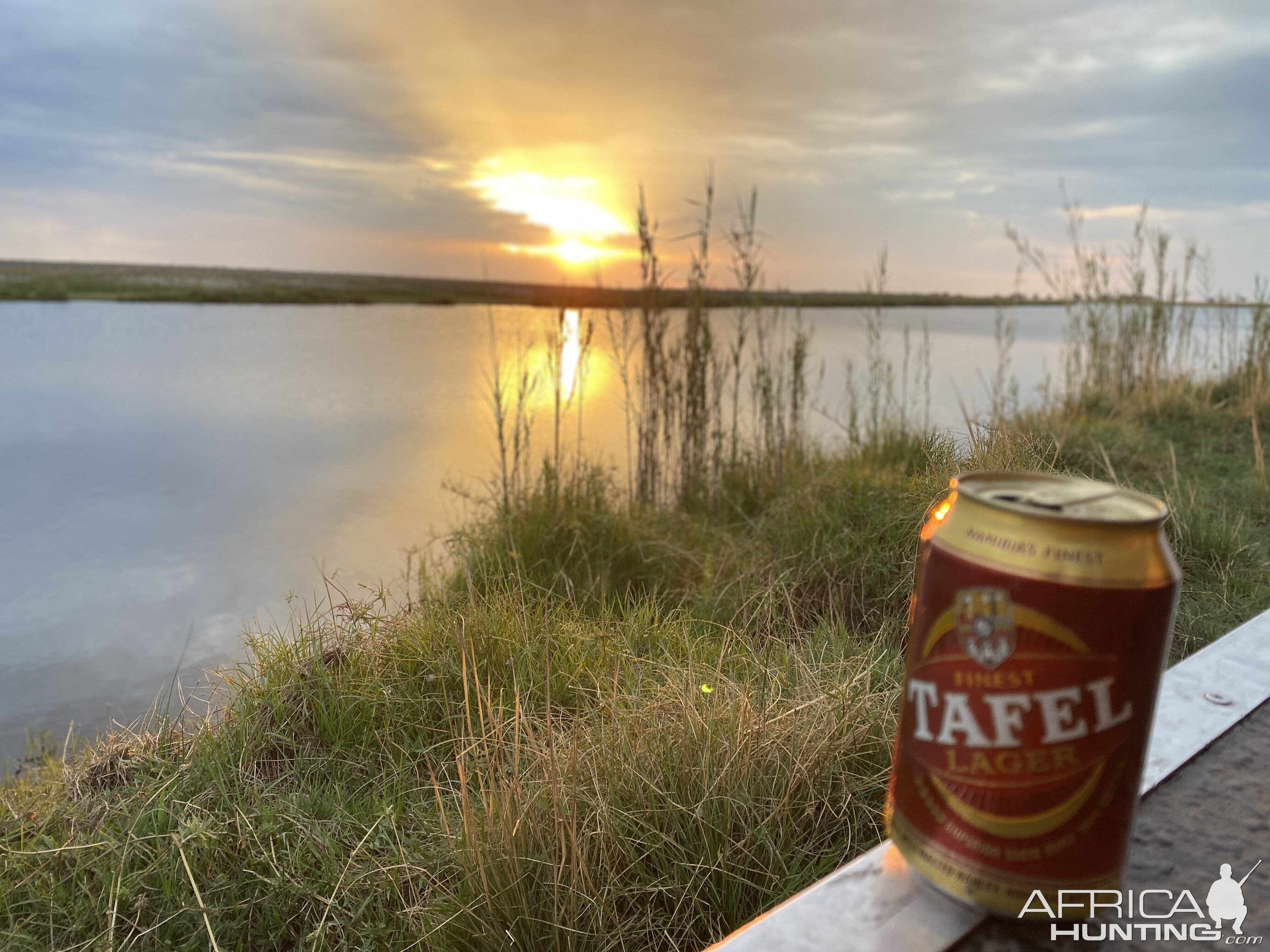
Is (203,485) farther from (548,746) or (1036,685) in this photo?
(1036,685)

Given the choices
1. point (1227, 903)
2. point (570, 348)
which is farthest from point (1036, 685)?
point (570, 348)

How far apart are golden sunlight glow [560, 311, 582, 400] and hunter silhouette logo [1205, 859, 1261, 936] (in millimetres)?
3353

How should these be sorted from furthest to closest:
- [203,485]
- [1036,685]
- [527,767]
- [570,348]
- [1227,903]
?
1. [203,485]
2. [570,348]
3. [527,767]
4. [1227,903]
5. [1036,685]

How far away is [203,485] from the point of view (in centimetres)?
619

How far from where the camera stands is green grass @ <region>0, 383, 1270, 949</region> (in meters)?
1.20

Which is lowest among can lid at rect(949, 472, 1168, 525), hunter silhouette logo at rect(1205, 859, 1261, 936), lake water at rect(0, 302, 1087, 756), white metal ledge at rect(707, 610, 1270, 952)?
lake water at rect(0, 302, 1087, 756)

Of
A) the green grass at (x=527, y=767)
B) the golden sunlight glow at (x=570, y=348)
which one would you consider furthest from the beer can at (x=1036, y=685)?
the golden sunlight glow at (x=570, y=348)

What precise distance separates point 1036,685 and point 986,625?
0.17 feet

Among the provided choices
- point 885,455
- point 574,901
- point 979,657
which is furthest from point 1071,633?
point 885,455

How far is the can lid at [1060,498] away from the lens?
1.94 feet

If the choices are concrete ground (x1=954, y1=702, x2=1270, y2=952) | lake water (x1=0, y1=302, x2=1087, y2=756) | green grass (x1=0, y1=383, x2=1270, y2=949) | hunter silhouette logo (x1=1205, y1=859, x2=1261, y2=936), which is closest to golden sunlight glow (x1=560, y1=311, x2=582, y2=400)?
lake water (x1=0, y1=302, x2=1087, y2=756)

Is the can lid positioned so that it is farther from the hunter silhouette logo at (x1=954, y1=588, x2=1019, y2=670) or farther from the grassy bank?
the grassy bank

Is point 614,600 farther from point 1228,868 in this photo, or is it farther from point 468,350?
point 468,350

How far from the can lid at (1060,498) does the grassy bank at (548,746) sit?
447mm
